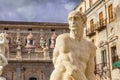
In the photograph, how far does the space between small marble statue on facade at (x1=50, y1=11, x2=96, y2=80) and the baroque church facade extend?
25032mm

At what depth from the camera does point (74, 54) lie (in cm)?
355

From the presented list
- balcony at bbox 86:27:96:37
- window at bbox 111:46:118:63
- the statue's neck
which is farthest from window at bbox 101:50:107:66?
the statue's neck

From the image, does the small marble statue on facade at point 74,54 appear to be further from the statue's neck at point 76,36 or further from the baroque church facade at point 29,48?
the baroque church facade at point 29,48

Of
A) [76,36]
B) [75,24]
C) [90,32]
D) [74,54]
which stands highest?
[90,32]

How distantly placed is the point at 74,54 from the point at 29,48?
34.1m

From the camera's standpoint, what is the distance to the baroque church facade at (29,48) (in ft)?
111

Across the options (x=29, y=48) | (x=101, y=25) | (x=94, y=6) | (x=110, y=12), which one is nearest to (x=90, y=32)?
(x=101, y=25)

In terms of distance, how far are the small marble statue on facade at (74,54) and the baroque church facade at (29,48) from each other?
25032 mm

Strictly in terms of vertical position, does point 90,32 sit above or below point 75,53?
above

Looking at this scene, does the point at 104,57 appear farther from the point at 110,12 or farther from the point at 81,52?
the point at 81,52

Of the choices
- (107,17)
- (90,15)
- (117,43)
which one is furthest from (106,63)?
(90,15)

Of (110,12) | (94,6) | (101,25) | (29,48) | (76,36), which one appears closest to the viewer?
(76,36)

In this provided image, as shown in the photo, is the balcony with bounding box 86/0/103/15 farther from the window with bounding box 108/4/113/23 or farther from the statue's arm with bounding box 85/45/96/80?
the statue's arm with bounding box 85/45/96/80

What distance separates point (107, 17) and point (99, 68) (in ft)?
14.2
